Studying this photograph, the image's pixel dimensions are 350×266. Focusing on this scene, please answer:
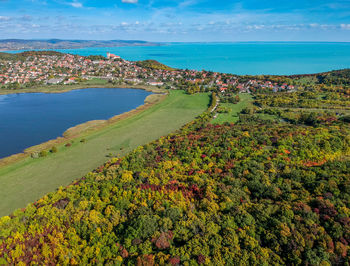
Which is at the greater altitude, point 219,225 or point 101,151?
point 219,225

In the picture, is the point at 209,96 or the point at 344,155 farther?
the point at 209,96

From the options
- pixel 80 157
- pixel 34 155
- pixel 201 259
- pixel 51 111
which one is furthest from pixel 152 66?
pixel 201 259

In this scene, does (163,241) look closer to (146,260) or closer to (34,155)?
(146,260)

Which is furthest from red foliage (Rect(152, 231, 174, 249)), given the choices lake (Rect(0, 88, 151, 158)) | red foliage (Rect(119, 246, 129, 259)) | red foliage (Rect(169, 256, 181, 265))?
lake (Rect(0, 88, 151, 158))

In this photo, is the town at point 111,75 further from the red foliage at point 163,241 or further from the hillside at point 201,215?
the red foliage at point 163,241

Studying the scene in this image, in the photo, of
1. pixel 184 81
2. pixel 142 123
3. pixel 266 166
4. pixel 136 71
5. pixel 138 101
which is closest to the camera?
pixel 266 166

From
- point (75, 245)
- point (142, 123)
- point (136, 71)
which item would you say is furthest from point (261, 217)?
point (136, 71)

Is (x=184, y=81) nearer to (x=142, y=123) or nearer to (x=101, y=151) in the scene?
(x=142, y=123)
